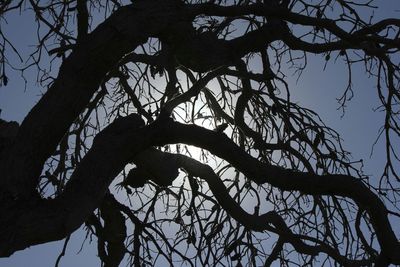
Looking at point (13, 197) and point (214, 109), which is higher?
point (214, 109)

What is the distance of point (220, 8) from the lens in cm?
292

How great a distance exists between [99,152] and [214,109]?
229cm

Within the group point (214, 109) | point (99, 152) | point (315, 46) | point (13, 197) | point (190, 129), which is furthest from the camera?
point (214, 109)

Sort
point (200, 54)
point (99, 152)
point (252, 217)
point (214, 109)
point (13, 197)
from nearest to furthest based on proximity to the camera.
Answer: point (13, 197)
point (99, 152)
point (252, 217)
point (200, 54)
point (214, 109)

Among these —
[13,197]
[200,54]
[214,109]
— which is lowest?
[13,197]

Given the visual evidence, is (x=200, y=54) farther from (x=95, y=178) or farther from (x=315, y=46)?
(x=95, y=178)

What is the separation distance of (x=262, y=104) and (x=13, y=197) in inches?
112

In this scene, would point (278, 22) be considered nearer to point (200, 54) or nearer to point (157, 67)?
point (200, 54)

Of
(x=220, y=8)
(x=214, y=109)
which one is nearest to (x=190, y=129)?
(x=220, y=8)

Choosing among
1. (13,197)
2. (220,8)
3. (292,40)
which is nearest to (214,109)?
(292,40)

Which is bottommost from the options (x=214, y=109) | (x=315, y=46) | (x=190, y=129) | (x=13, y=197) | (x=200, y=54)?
(x=13, y=197)

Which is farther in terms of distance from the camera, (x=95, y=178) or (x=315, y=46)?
(x=315, y=46)

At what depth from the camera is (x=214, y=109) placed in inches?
186

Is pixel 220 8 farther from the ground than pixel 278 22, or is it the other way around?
pixel 278 22
